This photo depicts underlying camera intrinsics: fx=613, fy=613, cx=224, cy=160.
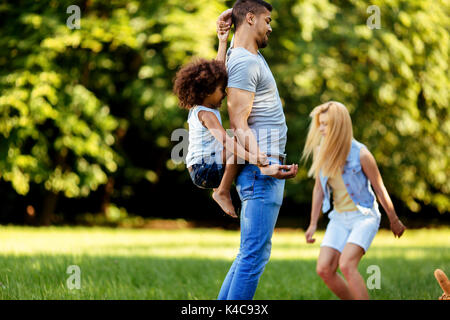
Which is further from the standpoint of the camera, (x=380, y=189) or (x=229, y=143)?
(x=380, y=189)

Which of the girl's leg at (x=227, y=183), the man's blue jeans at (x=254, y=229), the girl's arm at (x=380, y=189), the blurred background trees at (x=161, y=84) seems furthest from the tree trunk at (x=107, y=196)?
the man's blue jeans at (x=254, y=229)

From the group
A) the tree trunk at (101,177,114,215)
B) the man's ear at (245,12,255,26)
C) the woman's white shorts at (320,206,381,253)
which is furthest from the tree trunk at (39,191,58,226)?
the man's ear at (245,12,255,26)

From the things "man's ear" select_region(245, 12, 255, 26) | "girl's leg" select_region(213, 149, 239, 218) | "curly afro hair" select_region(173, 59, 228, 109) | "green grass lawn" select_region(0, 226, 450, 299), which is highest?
"man's ear" select_region(245, 12, 255, 26)

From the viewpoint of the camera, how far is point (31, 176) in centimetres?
1455

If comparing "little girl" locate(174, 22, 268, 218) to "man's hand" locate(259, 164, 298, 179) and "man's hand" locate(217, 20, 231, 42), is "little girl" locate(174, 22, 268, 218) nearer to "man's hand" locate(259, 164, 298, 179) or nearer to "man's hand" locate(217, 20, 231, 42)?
"man's hand" locate(259, 164, 298, 179)

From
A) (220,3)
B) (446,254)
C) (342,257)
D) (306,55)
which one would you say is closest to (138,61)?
(220,3)

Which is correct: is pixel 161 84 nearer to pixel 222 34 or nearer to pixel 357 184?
pixel 357 184

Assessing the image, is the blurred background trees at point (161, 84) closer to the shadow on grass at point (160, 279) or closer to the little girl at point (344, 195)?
the shadow on grass at point (160, 279)

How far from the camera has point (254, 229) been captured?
3613mm

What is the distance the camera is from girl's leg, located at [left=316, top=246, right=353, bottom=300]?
4.97 meters

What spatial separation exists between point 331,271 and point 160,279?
7.07 feet

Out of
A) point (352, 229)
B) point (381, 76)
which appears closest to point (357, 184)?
point (352, 229)

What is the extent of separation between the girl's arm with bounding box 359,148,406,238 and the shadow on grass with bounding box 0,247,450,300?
4.10 feet

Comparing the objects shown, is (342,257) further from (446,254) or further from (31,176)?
(31,176)
